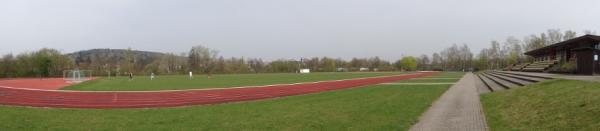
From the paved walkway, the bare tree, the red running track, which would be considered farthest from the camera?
the bare tree

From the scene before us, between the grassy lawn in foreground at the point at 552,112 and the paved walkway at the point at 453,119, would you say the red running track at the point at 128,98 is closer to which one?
the paved walkway at the point at 453,119

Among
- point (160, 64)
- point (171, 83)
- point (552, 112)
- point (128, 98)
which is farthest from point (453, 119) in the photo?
point (160, 64)

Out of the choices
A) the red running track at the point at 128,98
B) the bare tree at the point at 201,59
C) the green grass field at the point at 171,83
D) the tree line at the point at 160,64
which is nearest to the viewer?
the red running track at the point at 128,98

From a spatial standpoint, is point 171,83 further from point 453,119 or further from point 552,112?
point 552,112

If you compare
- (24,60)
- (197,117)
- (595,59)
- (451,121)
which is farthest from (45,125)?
(24,60)

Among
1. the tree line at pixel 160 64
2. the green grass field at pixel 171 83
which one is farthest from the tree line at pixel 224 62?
the green grass field at pixel 171 83

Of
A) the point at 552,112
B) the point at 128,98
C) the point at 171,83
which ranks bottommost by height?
the point at 128,98

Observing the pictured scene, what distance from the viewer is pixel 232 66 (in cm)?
11506

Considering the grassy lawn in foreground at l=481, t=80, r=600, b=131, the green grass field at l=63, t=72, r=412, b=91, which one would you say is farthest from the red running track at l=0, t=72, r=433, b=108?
the grassy lawn in foreground at l=481, t=80, r=600, b=131

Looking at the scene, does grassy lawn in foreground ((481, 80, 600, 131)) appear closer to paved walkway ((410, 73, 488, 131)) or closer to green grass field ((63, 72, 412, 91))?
paved walkway ((410, 73, 488, 131))

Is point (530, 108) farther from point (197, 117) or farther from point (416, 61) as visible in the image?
point (416, 61)

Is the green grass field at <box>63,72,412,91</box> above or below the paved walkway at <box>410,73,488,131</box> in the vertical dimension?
below

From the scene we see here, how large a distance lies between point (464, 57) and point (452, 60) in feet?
11.1

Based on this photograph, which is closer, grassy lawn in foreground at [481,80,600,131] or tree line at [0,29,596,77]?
grassy lawn in foreground at [481,80,600,131]
